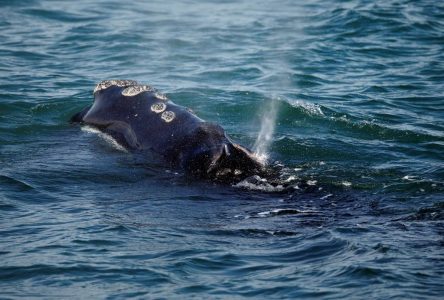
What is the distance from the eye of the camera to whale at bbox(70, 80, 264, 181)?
30.9ft

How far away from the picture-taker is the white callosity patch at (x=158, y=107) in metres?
10.4

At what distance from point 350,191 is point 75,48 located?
35.2 feet

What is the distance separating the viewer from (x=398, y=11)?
20.6 meters

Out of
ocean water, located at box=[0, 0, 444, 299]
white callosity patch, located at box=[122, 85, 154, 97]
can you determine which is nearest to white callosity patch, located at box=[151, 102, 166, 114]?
white callosity patch, located at box=[122, 85, 154, 97]

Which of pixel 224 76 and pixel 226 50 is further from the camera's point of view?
pixel 226 50

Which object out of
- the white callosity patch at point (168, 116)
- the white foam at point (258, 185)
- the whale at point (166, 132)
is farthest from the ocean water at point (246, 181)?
the white callosity patch at point (168, 116)

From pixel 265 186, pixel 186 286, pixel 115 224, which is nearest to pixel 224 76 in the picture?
pixel 265 186

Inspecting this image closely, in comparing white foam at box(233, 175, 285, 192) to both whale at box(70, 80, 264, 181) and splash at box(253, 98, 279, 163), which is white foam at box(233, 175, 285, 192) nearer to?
whale at box(70, 80, 264, 181)

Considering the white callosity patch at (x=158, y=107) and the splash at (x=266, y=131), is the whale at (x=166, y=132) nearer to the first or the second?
the white callosity patch at (x=158, y=107)

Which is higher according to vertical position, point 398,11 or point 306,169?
point 398,11

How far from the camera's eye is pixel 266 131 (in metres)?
12.4

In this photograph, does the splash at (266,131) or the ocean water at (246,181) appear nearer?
the ocean water at (246,181)

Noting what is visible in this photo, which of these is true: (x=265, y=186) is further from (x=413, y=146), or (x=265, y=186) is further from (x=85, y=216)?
(x=413, y=146)

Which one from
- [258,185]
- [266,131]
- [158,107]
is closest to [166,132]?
[158,107]
